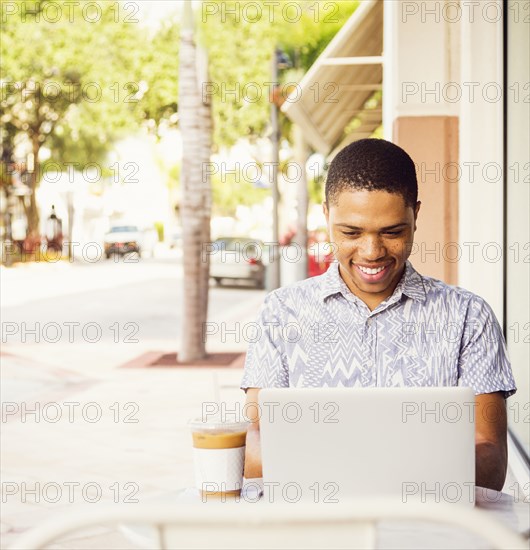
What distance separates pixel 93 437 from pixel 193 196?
17.3ft

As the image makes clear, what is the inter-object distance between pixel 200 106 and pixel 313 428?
1145 centimetres

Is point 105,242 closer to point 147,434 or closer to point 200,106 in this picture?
point 200,106

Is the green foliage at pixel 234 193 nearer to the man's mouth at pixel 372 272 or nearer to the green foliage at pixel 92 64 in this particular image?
the green foliage at pixel 92 64

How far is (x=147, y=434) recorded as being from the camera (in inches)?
324

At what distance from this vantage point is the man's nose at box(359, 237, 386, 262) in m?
2.63

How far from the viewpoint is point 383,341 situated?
2693 millimetres

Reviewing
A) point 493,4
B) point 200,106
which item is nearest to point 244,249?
point 200,106

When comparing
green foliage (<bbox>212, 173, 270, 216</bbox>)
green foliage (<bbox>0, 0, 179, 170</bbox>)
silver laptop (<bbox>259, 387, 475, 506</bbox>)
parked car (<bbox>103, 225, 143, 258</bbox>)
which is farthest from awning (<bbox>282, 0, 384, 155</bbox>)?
green foliage (<bbox>212, 173, 270, 216</bbox>)

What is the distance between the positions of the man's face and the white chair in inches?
54.8

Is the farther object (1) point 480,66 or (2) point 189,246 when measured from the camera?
(2) point 189,246

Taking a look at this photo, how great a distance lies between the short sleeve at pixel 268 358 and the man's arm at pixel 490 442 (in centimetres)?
49

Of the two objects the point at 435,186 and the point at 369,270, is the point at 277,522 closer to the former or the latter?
the point at 369,270

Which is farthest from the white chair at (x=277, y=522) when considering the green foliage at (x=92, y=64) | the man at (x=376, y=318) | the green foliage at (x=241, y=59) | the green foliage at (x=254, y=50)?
the green foliage at (x=92, y=64)

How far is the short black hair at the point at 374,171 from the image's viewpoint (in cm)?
260
